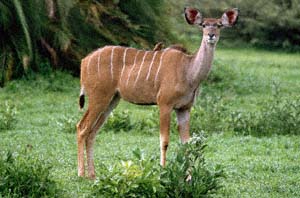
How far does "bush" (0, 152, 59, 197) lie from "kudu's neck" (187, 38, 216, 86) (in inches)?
62.2

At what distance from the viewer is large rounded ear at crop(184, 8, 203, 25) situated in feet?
25.2

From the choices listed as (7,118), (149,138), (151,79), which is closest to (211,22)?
(151,79)

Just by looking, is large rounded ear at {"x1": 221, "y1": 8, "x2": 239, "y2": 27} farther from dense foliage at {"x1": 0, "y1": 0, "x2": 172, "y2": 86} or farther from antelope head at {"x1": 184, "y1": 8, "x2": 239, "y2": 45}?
dense foliage at {"x1": 0, "y1": 0, "x2": 172, "y2": 86}

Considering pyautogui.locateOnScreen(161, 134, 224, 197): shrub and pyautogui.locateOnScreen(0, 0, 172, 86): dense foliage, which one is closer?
pyautogui.locateOnScreen(161, 134, 224, 197): shrub

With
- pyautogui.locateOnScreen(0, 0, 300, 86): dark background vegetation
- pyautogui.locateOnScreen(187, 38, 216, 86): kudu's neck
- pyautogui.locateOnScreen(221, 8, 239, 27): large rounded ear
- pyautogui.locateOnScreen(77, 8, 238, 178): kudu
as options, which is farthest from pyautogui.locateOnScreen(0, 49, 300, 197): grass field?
pyautogui.locateOnScreen(221, 8, 239, 27): large rounded ear

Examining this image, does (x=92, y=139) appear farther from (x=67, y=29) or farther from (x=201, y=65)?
(x=67, y=29)

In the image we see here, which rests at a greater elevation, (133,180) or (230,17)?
(230,17)

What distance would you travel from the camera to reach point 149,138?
10.3 m

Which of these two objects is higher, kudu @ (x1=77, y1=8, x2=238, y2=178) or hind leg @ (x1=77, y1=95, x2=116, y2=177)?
kudu @ (x1=77, y1=8, x2=238, y2=178)

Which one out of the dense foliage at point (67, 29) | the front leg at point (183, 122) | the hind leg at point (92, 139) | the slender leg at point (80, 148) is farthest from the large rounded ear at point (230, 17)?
the dense foliage at point (67, 29)

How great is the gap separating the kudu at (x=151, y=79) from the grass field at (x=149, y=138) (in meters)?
0.53

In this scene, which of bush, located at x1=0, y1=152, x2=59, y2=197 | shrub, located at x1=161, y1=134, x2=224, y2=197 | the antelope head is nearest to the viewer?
shrub, located at x1=161, y1=134, x2=224, y2=197

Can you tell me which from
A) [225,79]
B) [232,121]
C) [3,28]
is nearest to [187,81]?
[232,121]

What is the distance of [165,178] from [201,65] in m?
1.48
